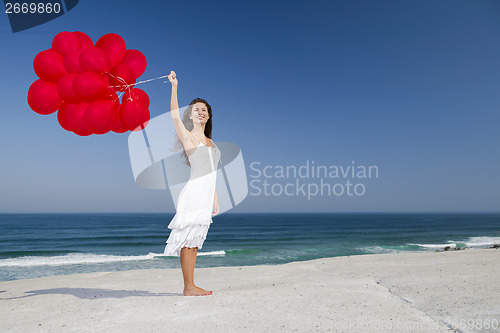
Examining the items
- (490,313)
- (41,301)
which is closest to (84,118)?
(41,301)

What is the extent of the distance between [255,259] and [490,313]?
14.1 meters

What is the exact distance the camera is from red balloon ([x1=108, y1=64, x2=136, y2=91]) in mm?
4270

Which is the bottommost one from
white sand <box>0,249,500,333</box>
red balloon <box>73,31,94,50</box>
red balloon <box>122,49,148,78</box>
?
white sand <box>0,249,500,333</box>

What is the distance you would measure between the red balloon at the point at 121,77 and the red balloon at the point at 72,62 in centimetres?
37

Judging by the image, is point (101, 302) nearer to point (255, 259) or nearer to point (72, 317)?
point (72, 317)

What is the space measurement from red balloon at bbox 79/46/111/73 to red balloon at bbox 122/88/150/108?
0.41 meters

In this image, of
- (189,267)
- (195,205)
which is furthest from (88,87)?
(189,267)

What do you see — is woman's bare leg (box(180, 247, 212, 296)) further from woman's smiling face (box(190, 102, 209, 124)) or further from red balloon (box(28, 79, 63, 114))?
red balloon (box(28, 79, 63, 114))

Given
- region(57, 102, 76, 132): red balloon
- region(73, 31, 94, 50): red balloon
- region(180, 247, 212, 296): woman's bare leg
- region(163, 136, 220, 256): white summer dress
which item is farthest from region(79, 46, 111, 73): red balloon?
region(180, 247, 212, 296): woman's bare leg

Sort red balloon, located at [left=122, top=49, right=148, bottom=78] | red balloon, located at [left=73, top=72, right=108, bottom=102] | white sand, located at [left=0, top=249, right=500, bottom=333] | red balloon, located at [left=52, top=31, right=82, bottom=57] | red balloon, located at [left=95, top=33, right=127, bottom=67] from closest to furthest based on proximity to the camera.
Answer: white sand, located at [left=0, top=249, right=500, bottom=333] < red balloon, located at [left=73, top=72, right=108, bottom=102] < red balloon, located at [left=52, top=31, right=82, bottom=57] < red balloon, located at [left=95, top=33, right=127, bottom=67] < red balloon, located at [left=122, top=49, right=148, bottom=78]

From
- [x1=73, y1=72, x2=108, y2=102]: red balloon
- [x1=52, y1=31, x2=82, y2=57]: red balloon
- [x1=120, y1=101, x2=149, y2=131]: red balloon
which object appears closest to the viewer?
[x1=73, y1=72, x2=108, y2=102]: red balloon

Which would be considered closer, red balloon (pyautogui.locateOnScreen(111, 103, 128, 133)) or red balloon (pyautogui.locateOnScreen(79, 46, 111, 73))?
red balloon (pyautogui.locateOnScreen(79, 46, 111, 73))

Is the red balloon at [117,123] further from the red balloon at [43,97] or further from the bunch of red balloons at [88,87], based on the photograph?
the red balloon at [43,97]

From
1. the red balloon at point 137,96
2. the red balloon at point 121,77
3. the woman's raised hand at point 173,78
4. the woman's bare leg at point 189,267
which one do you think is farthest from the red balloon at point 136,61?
the woman's bare leg at point 189,267
